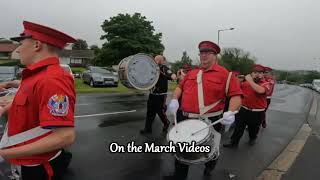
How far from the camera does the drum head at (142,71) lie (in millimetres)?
6645

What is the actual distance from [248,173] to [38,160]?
4080mm

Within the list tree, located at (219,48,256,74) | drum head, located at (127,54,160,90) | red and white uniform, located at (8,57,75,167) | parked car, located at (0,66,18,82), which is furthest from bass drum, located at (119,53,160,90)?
tree, located at (219,48,256,74)

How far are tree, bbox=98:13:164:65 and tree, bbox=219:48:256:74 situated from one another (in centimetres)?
3527

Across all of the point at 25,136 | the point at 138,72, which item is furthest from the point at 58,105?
the point at 138,72

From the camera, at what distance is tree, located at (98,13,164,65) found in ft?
140

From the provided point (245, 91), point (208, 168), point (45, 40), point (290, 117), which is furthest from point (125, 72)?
point (290, 117)

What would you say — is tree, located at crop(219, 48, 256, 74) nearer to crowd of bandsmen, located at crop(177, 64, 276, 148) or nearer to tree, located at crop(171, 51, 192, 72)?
tree, located at crop(171, 51, 192, 72)

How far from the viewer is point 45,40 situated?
2291mm

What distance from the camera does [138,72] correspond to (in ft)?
22.1

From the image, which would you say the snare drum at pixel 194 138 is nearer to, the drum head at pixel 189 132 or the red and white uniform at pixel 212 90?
the drum head at pixel 189 132

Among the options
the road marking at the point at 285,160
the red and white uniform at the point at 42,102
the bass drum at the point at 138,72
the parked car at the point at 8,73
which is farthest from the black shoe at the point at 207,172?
the parked car at the point at 8,73

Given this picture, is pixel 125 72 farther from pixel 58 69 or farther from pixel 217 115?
pixel 58 69

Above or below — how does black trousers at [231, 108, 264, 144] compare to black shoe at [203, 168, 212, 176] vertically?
above

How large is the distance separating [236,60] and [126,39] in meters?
57.1
